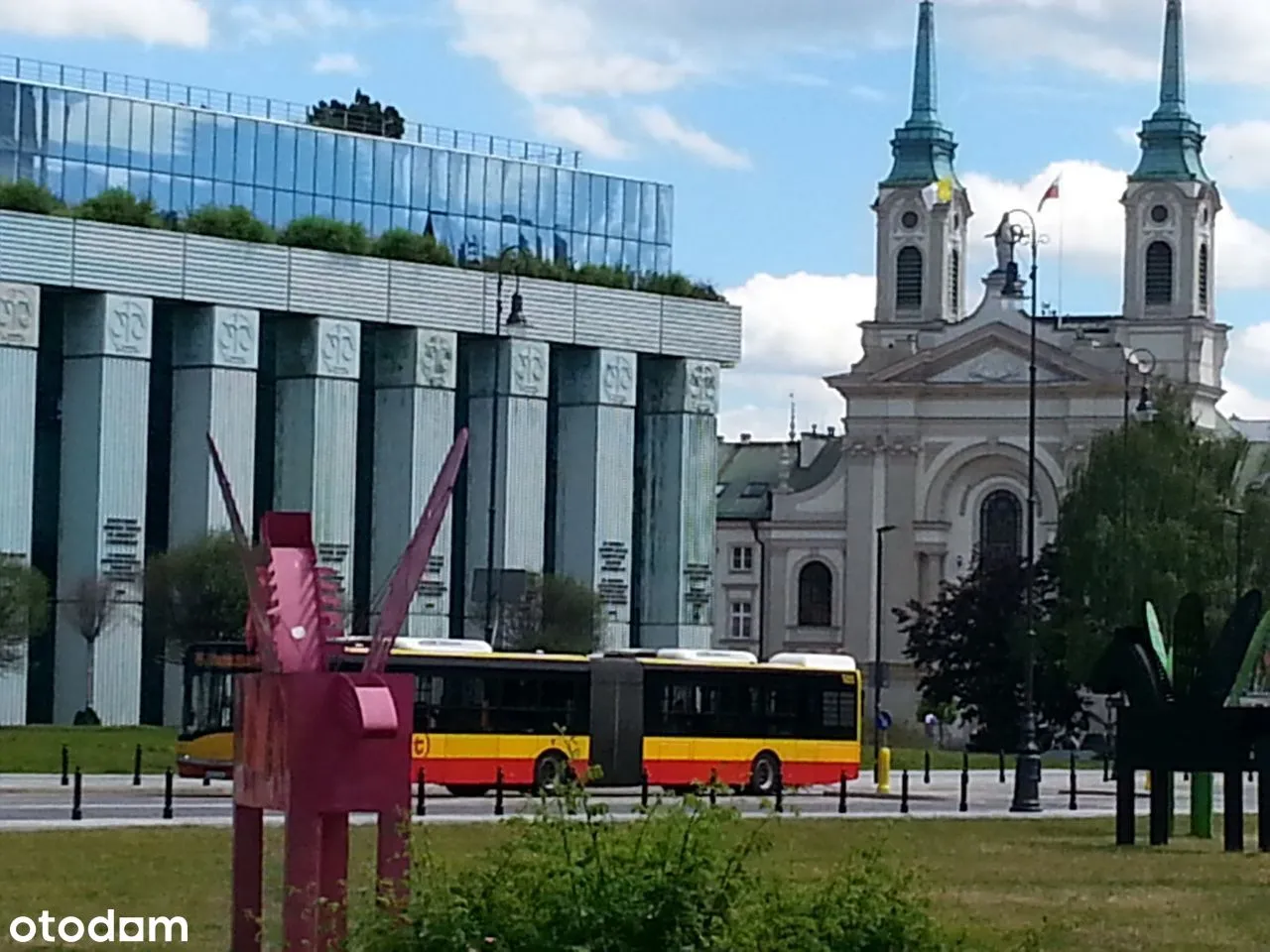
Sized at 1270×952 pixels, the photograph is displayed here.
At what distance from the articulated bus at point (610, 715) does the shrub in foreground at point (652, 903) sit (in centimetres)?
3388

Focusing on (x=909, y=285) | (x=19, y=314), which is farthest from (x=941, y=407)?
(x=19, y=314)

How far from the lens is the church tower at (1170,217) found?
143 meters

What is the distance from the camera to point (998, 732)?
10531 centimetres

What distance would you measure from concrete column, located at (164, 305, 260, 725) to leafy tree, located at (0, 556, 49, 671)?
Answer: 27.3 feet

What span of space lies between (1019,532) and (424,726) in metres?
86.3

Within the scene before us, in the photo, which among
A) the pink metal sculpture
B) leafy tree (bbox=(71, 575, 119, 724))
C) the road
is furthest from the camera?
leafy tree (bbox=(71, 575, 119, 724))

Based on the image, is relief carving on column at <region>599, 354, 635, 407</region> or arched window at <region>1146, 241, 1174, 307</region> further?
arched window at <region>1146, 241, 1174, 307</region>

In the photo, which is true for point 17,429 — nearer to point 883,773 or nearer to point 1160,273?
point 883,773

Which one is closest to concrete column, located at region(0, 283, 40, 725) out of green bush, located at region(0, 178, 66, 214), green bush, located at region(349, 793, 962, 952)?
green bush, located at region(0, 178, 66, 214)

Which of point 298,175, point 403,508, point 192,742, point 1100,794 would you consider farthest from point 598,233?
point 192,742

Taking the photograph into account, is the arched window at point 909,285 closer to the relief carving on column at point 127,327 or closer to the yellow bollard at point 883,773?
the relief carving on column at point 127,327

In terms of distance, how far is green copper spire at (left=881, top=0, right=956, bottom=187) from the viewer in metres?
151

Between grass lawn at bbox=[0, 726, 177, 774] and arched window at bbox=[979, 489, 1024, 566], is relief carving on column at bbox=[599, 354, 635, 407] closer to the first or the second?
grass lawn at bbox=[0, 726, 177, 774]

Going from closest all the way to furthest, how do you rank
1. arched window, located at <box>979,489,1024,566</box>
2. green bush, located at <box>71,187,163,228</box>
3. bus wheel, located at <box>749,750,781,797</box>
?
bus wheel, located at <box>749,750,781,797</box>
green bush, located at <box>71,187,163,228</box>
arched window, located at <box>979,489,1024,566</box>
